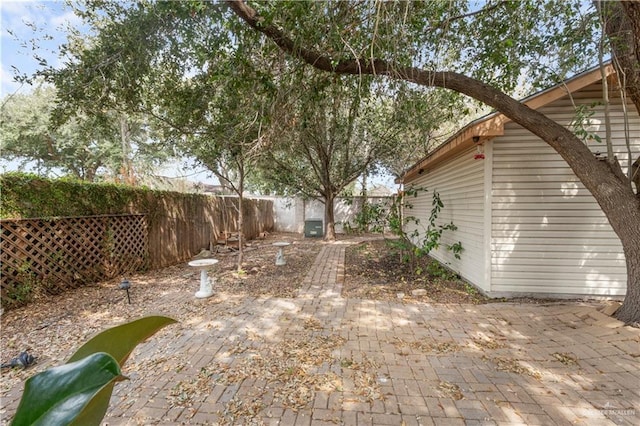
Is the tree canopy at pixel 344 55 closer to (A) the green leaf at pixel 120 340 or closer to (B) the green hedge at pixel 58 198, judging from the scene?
(B) the green hedge at pixel 58 198

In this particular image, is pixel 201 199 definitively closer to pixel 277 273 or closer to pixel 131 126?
pixel 277 273

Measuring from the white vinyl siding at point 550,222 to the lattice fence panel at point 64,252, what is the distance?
661cm

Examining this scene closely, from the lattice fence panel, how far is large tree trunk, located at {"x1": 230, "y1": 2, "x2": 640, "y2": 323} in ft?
13.5

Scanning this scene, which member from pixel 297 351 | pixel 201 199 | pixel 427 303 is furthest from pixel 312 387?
pixel 201 199

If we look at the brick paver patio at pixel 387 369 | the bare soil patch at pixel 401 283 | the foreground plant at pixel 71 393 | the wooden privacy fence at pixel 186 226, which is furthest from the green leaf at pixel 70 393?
the wooden privacy fence at pixel 186 226

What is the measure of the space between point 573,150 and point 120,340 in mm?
4383

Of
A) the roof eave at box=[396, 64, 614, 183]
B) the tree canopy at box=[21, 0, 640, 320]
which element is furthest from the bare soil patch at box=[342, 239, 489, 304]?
the roof eave at box=[396, 64, 614, 183]

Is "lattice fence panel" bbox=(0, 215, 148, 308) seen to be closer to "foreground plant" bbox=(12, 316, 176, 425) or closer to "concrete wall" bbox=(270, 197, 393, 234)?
"foreground plant" bbox=(12, 316, 176, 425)

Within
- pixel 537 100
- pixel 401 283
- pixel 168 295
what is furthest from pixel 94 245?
pixel 537 100

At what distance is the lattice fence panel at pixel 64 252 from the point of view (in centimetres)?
371

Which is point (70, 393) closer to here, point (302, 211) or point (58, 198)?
point (58, 198)

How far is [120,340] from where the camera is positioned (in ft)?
1.87

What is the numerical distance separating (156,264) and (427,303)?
5.69 meters

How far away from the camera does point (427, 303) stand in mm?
4230
